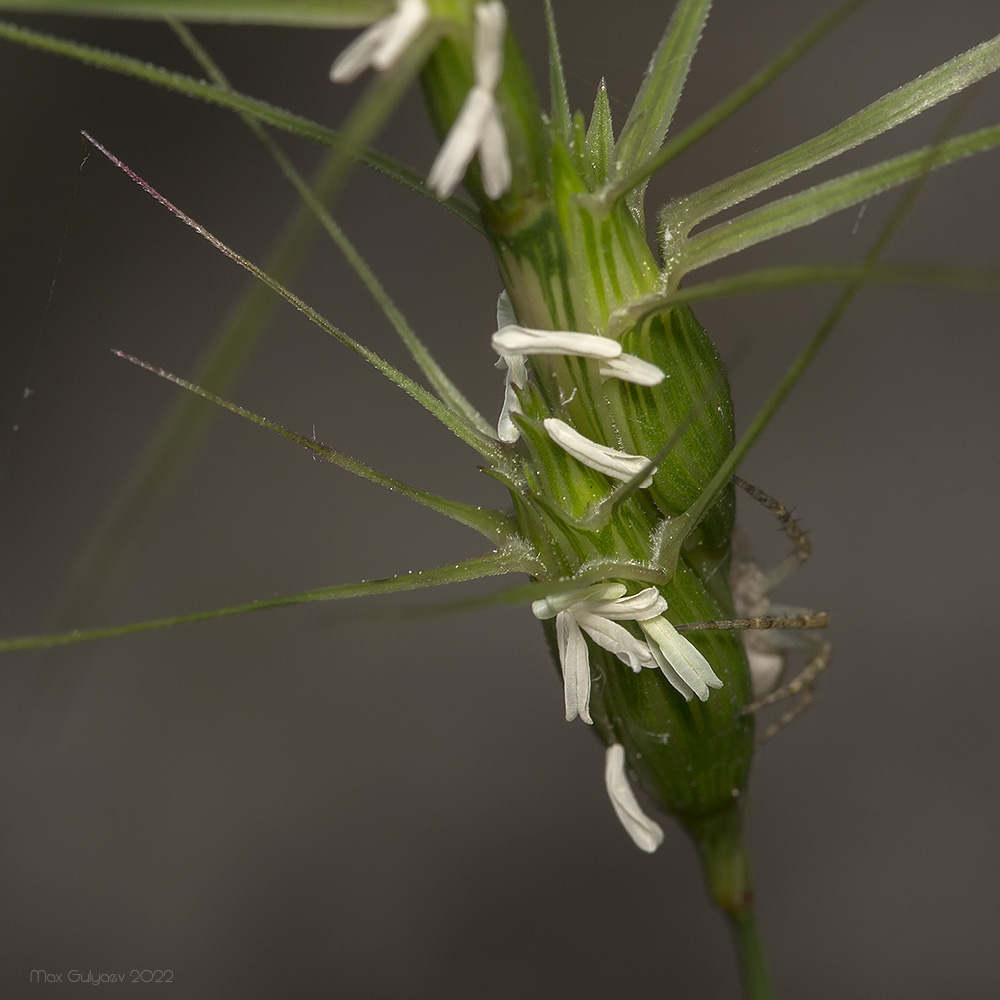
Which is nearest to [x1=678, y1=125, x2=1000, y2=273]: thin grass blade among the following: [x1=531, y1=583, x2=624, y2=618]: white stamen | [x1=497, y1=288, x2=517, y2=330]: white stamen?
[x1=497, y1=288, x2=517, y2=330]: white stamen

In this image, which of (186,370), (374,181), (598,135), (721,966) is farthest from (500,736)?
(598,135)

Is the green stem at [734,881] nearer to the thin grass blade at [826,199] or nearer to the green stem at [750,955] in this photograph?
the green stem at [750,955]

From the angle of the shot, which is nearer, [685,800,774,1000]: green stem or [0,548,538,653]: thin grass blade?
[0,548,538,653]: thin grass blade

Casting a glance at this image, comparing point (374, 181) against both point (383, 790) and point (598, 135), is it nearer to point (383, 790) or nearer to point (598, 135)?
point (383, 790)

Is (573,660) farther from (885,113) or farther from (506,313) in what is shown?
(885,113)

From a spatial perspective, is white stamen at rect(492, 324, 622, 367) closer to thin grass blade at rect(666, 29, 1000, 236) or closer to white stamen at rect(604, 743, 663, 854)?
thin grass blade at rect(666, 29, 1000, 236)
